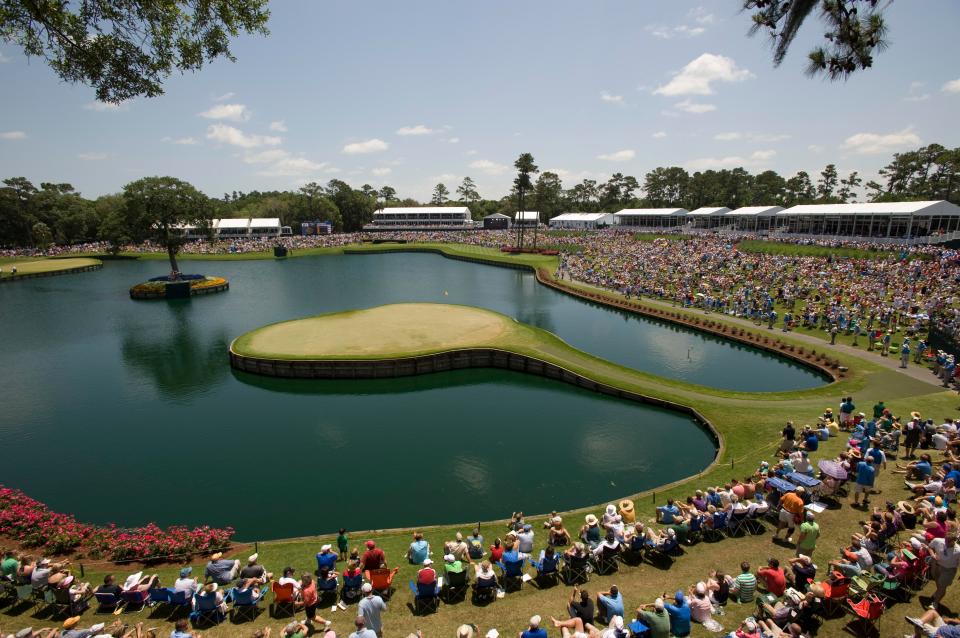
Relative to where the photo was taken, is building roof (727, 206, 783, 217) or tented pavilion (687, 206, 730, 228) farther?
tented pavilion (687, 206, 730, 228)

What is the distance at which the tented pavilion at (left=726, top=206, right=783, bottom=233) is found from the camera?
91369 mm

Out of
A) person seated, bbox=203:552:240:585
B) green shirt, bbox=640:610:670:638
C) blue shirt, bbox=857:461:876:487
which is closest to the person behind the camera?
green shirt, bbox=640:610:670:638

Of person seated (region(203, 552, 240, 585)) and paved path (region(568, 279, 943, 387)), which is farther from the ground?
person seated (region(203, 552, 240, 585))

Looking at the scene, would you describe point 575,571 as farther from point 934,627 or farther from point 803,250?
point 803,250

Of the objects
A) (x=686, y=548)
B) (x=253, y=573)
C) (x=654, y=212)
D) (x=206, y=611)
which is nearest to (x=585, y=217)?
(x=654, y=212)

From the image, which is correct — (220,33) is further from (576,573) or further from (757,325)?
(757,325)

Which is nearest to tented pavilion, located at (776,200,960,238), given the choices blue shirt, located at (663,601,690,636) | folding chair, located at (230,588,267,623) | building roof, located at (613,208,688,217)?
building roof, located at (613,208,688,217)

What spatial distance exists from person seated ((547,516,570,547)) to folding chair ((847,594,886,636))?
685cm

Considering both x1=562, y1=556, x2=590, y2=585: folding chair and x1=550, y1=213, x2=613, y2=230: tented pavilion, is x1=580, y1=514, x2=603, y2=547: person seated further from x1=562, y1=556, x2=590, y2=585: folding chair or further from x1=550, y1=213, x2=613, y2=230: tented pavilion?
x1=550, y1=213, x2=613, y2=230: tented pavilion

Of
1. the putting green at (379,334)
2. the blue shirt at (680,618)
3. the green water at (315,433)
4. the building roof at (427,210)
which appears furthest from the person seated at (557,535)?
the building roof at (427,210)

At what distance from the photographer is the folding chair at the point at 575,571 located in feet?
41.5

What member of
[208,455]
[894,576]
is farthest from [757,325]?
[208,455]

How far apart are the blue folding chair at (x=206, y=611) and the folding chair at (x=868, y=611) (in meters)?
14.1

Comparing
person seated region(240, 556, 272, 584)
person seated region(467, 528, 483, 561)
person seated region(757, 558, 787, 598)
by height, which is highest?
person seated region(757, 558, 787, 598)
